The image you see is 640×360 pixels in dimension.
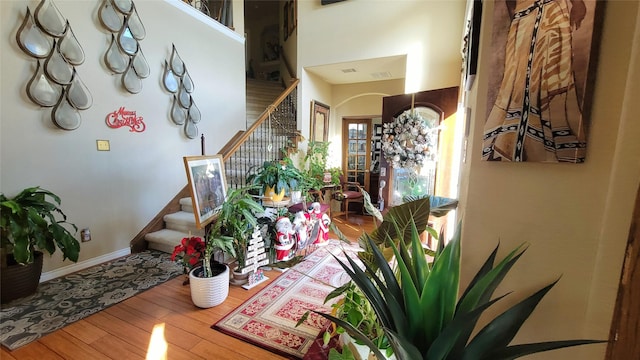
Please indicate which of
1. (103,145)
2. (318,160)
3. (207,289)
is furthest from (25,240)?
(318,160)

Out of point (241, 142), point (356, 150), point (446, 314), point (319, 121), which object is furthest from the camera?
point (356, 150)

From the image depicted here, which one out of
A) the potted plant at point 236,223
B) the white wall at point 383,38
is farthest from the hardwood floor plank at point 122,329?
the white wall at point 383,38

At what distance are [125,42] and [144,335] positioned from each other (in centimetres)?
310

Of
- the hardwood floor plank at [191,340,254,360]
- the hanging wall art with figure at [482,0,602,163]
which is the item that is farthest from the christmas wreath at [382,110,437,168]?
the hardwood floor plank at [191,340,254,360]

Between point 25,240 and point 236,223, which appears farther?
point 236,223

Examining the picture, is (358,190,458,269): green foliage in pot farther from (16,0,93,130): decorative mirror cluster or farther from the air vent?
the air vent

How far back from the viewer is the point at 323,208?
3.59 meters

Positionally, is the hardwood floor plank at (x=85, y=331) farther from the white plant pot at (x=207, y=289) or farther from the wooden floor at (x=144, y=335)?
the white plant pot at (x=207, y=289)

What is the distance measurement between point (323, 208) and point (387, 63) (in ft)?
8.43

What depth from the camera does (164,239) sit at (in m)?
3.17

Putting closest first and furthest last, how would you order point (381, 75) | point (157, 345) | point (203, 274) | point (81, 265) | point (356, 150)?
point (157, 345)
point (203, 274)
point (81, 265)
point (381, 75)
point (356, 150)

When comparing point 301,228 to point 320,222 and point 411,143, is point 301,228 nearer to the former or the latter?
point 320,222

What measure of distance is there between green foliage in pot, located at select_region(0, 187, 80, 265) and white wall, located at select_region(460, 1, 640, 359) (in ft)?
10.1

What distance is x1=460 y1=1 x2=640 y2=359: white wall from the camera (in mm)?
735
